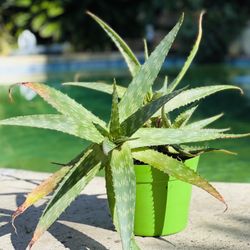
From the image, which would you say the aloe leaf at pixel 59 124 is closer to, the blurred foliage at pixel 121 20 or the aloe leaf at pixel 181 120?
the aloe leaf at pixel 181 120

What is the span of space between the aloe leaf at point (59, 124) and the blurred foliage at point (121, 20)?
15673 millimetres

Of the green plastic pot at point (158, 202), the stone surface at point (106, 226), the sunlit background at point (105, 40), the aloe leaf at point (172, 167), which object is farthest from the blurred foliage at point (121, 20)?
the aloe leaf at point (172, 167)

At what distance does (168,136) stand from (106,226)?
733mm

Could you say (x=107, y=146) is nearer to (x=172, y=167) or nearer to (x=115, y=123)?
(x=115, y=123)

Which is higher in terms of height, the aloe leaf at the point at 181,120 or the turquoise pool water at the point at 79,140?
the aloe leaf at the point at 181,120

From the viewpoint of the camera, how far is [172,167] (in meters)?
2.69

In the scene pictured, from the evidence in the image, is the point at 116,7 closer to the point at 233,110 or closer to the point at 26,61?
the point at 26,61

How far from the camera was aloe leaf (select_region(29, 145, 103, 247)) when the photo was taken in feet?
8.17

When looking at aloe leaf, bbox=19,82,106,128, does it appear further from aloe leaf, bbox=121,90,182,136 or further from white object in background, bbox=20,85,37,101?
white object in background, bbox=20,85,37,101

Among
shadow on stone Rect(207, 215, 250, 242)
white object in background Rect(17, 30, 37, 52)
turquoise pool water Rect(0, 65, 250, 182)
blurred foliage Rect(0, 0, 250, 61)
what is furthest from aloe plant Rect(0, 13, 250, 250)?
white object in background Rect(17, 30, 37, 52)

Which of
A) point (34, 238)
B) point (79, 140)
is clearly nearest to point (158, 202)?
point (34, 238)

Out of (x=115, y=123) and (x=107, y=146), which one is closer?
(x=107, y=146)

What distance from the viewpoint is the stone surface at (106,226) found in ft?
9.21

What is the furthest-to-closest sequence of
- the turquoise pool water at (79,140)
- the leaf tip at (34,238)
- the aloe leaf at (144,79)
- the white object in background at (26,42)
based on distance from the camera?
1. the white object in background at (26,42)
2. the turquoise pool water at (79,140)
3. the aloe leaf at (144,79)
4. the leaf tip at (34,238)
